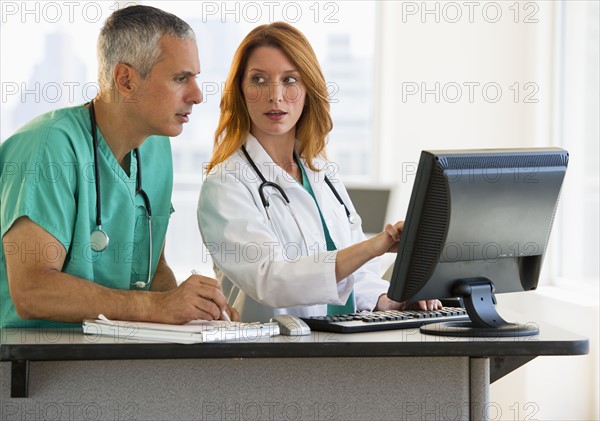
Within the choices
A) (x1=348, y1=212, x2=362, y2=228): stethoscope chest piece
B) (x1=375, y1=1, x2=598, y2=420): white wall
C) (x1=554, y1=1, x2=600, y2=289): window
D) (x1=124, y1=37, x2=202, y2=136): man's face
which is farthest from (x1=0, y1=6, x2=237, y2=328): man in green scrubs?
(x1=375, y1=1, x2=598, y2=420): white wall

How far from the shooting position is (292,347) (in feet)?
5.46

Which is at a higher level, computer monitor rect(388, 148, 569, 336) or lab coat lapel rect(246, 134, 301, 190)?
lab coat lapel rect(246, 134, 301, 190)

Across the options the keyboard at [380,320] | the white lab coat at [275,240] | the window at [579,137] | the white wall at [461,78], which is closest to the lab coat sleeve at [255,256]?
the white lab coat at [275,240]

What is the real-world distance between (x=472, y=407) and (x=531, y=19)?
3409 millimetres

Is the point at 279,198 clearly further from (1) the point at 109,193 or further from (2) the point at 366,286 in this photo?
(1) the point at 109,193

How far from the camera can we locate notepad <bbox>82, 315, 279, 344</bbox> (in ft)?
5.47

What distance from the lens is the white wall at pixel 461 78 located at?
4.73m

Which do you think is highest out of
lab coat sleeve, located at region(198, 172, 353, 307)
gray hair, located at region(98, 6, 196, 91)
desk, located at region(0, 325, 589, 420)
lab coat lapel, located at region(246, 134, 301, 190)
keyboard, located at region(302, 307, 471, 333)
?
gray hair, located at region(98, 6, 196, 91)

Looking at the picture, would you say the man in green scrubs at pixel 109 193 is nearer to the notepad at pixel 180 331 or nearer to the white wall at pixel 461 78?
the notepad at pixel 180 331

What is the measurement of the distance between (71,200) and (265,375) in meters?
0.57

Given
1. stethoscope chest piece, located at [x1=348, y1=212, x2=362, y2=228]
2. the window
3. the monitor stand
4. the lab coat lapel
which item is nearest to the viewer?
the monitor stand

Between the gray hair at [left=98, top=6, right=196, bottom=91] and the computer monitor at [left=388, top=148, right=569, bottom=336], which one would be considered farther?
the gray hair at [left=98, top=6, right=196, bottom=91]

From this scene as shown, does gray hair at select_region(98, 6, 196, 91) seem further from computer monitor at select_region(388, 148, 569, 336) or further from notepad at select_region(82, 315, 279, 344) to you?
computer monitor at select_region(388, 148, 569, 336)

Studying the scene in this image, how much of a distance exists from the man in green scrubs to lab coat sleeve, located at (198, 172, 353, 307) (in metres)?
0.13
